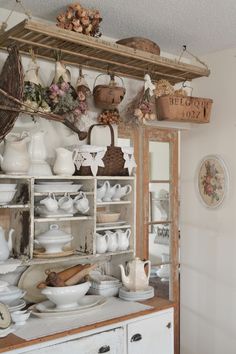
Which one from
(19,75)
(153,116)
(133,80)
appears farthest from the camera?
(133,80)

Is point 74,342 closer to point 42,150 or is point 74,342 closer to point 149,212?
point 42,150

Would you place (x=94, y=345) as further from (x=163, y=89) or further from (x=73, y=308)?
(x=163, y=89)

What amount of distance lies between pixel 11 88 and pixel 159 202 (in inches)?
63.0

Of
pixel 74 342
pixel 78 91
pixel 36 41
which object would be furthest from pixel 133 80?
pixel 74 342

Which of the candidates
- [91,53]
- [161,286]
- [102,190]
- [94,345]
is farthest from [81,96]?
[161,286]

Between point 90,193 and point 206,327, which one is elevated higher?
point 90,193

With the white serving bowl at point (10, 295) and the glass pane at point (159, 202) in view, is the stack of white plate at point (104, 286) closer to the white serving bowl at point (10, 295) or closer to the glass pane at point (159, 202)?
the white serving bowl at point (10, 295)

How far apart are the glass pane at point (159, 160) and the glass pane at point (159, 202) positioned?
71 mm

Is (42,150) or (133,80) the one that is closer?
(42,150)

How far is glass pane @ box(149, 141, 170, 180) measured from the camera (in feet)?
10.7

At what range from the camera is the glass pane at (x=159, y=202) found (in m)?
3.26

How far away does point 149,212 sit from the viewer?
322cm

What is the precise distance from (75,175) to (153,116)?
61 cm

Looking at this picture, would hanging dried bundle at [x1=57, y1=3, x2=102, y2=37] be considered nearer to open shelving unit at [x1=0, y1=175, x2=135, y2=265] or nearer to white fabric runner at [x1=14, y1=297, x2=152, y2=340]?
open shelving unit at [x1=0, y1=175, x2=135, y2=265]
